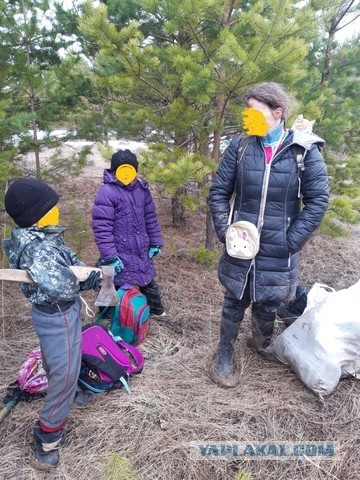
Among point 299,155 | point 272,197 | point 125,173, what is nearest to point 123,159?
point 125,173

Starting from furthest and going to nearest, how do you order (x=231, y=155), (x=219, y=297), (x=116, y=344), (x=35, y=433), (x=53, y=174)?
(x=53, y=174), (x=219, y=297), (x=116, y=344), (x=231, y=155), (x=35, y=433)

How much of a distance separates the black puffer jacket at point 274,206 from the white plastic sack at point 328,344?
30cm

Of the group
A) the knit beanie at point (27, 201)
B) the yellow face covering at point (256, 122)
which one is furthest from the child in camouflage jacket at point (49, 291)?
the yellow face covering at point (256, 122)

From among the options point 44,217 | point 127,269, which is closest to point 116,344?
point 127,269

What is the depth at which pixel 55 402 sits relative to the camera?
6.41 feet

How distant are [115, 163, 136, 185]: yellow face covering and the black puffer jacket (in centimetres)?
78

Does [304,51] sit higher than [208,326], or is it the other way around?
[304,51]

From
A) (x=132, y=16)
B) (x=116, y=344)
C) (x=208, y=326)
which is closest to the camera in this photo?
(x=116, y=344)

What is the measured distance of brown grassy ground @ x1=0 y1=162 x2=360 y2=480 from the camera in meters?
2.03

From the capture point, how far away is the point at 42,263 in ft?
5.97

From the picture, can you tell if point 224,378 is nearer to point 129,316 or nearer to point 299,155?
point 129,316

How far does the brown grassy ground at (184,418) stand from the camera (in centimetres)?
203

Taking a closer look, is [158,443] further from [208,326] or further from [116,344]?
[208,326]

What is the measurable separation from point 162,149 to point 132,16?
219 cm
